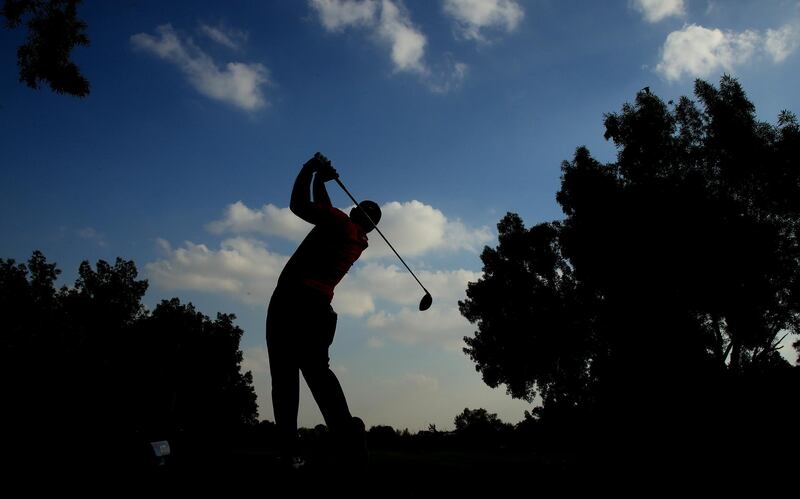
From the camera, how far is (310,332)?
11.5 ft

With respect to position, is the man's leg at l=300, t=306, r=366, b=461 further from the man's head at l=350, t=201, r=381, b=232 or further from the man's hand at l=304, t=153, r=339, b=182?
the man's hand at l=304, t=153, r=339, b=182

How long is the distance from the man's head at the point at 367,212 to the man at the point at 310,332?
0.61 m

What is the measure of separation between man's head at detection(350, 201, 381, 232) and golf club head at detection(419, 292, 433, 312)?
2171mm

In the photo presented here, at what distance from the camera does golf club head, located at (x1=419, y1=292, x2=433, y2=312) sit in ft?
21.7

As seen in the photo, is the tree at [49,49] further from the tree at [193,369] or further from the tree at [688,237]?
the tree at [193,369]

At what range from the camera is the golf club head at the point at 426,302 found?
661cm

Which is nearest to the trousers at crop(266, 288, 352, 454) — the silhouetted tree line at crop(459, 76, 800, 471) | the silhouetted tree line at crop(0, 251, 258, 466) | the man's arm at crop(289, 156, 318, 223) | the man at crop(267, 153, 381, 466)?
the man at crop(267, 153, 381, 466)

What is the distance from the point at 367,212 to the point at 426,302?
2341 mm

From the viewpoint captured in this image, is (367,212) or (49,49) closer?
(367,212)

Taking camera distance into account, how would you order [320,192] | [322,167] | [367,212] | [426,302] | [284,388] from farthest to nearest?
[426,302], [367,212], [320,192], [322,167], [284,388]

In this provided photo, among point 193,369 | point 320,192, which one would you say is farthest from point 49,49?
point 193,369

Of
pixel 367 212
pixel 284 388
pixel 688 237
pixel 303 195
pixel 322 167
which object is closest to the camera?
pixel 284 388

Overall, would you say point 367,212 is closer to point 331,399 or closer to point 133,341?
point 331,399

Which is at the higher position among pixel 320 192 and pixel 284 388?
pixel 320 192
